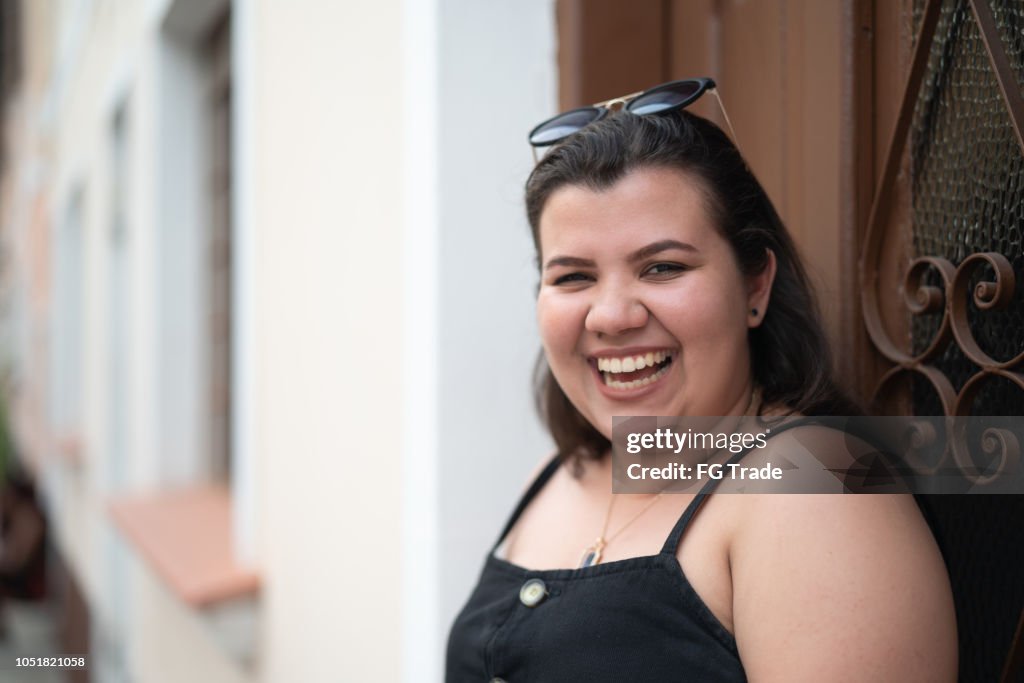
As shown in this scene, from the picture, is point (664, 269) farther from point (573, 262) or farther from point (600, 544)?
point (600, 544)

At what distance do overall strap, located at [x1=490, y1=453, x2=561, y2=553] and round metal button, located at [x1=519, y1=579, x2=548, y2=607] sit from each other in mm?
249

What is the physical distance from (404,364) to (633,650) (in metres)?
0.97

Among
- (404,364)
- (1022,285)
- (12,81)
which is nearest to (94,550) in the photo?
(404,364)

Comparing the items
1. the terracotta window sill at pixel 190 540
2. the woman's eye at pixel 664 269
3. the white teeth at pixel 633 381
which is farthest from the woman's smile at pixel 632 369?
the terracotta window sill at pixel 190 540

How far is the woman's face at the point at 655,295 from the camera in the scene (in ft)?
3.66

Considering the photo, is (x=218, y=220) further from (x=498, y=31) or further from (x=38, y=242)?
(x=38, y=242)

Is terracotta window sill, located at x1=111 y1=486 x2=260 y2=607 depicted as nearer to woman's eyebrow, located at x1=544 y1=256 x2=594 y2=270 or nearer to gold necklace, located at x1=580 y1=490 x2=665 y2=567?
gold necklace, located at x1=580 y1=490 x2=665 y2=567

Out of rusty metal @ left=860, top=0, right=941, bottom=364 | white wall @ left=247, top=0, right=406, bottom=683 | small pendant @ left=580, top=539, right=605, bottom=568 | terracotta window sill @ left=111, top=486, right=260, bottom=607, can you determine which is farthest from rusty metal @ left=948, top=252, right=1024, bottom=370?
terracotta window sill @ left=111, top=486, right=260, bottom=607

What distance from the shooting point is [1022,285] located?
1017 millimetres

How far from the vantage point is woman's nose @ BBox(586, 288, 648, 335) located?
1.13 m

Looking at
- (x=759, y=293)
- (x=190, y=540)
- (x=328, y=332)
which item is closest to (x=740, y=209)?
(x=759, y=293)

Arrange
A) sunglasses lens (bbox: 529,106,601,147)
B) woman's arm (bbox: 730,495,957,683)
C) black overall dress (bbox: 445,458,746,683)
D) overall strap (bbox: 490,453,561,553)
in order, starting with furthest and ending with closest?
overall strap (bbox: 490,453,561,553)
sunglasses lens (bbox: 529,106,601,147)
black overall dress (bbox: 445,458,746,683)
woman's arm (bbox: 730,495,957,683)

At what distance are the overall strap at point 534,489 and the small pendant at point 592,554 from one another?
26 cm

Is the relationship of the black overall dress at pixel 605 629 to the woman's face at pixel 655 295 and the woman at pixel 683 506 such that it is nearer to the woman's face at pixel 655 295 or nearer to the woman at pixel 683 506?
the woman at pixel 683 506
